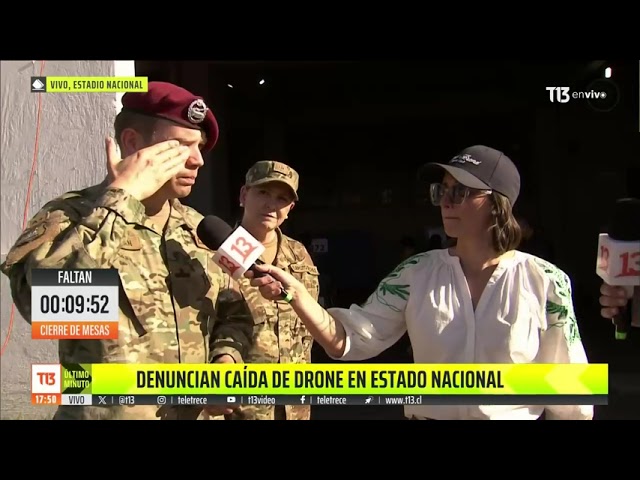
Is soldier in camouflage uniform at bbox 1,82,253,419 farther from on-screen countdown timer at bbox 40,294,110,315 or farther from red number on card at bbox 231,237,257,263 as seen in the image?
red number on card at bbox 231,237,257,263

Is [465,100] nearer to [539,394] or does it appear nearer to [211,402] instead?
[539,394]

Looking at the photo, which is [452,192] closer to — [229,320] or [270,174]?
[270,174]

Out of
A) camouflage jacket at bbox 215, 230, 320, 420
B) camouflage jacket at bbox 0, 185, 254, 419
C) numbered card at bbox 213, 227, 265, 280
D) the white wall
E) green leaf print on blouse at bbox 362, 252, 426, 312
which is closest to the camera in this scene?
numbered card at bbox 213, 227, 265, 280

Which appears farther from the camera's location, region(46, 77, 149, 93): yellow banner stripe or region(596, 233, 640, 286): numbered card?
region(46, 77, 149, 93): yellow banner stripe

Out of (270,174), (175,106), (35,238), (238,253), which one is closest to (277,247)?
(270,174)

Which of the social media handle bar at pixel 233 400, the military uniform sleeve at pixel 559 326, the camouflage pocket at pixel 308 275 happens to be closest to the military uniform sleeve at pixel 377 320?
the camouflage pocket at pixel 308 275

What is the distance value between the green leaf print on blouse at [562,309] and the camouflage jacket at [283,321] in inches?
40.1

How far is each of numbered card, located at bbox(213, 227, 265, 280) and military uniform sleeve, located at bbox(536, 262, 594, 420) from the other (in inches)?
48.5

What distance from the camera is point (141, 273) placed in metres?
2.94

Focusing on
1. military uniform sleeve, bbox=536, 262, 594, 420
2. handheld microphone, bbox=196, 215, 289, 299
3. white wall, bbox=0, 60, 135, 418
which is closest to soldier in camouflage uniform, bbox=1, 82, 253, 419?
white wall, bbox=0, 60, 135, 418

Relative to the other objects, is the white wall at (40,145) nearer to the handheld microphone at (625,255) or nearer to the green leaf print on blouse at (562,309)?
the green leaf print on blouse at (562,309)

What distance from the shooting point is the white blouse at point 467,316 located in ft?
9.29

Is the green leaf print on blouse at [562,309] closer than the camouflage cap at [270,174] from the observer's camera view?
Yes

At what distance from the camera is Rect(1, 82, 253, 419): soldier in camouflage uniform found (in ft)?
9.38
